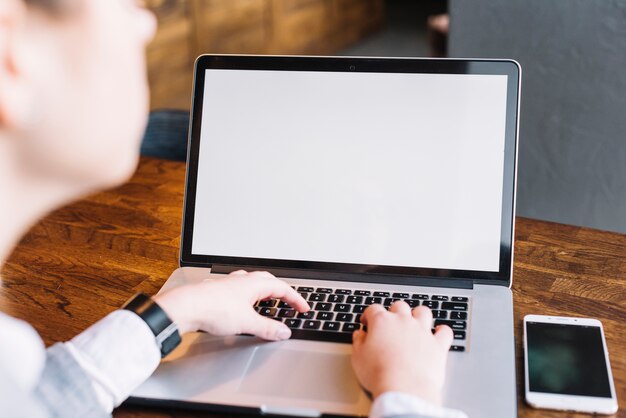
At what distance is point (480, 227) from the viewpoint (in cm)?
88

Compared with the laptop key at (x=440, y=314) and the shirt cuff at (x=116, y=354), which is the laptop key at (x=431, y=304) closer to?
the laptop key at (x=440, y=314)

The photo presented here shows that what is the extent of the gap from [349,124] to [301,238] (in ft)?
0.54

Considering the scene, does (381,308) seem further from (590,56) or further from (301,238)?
(590,56)

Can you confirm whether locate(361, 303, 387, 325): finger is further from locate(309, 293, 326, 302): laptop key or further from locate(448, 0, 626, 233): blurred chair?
locate(448, 0, 626, 233): blurred chair

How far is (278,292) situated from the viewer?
0.81m

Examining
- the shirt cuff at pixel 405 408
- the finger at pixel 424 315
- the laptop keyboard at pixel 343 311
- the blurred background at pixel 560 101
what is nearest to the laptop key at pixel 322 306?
the laptop keyboard at pixel 343 311

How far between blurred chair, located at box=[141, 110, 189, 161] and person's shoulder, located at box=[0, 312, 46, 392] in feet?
3.55

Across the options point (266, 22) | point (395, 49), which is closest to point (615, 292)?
point (266, 22)

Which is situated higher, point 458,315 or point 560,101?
point 560,101

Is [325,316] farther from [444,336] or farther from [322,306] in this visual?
[444,336]

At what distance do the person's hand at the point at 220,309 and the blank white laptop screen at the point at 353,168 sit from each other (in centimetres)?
15

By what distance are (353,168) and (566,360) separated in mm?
358

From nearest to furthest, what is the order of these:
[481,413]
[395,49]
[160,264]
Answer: [481,413]
[160,264]
[395,49]

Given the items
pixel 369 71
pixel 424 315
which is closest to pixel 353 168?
pixel 369 71
